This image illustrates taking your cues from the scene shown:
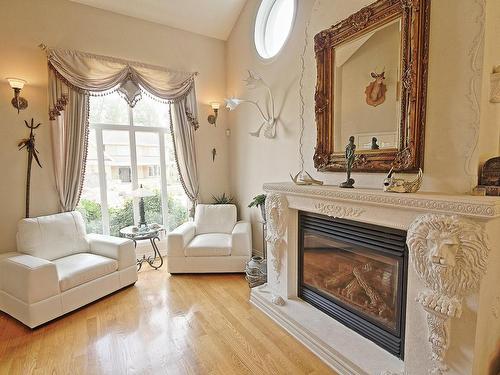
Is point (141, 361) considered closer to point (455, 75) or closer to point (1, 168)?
point (1, 168)

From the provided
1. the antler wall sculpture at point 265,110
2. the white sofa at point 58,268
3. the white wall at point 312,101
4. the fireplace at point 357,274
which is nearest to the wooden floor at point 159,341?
the white sofa at point 58,268

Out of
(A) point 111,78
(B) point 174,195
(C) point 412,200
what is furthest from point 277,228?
(A) point 111,78

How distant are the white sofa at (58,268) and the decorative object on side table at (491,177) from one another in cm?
330

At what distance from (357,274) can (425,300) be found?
695mm

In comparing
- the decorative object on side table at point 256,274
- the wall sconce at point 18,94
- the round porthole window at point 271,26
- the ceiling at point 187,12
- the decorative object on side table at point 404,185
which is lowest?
the decorative object on side table at point 256,274

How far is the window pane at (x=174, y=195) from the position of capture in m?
4.16

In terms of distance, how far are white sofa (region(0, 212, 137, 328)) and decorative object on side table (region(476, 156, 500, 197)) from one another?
3.30m

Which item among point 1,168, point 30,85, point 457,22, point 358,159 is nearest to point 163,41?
point 30,85

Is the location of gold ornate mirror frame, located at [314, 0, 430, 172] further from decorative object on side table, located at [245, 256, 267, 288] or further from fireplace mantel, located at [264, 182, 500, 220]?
decorative object on side table, located at [245, 256, 267, 288]

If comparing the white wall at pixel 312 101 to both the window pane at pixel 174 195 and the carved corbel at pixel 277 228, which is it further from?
the window pane at pixel 174 195

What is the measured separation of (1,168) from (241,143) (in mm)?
2930

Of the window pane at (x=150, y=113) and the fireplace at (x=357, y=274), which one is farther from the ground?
the window pane at (x=150, y=113)

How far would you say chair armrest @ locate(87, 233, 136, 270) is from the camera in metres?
3.01

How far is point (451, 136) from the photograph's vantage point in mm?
1662
